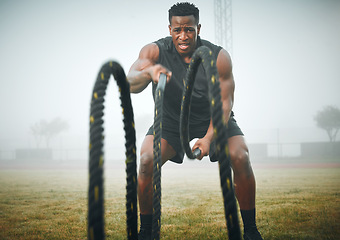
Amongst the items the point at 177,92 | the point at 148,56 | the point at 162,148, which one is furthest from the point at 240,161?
the point at 148,56

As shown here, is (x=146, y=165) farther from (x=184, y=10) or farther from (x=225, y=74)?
(x=184, y=10)

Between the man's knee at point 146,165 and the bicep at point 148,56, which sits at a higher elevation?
the bicep at point 148,56

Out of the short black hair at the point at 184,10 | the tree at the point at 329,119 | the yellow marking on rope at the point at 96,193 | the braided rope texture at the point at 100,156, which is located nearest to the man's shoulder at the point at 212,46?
the short black hair at the point at 184,10

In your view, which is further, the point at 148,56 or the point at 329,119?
the point at 329,119

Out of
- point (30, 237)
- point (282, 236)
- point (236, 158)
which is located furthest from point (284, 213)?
point (30, 237)

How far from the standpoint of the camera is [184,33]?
8.89 feet

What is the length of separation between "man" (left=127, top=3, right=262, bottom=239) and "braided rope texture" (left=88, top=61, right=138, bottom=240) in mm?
588

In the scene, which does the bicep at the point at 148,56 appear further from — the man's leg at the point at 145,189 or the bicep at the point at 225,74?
the man's leg at the point at 145,189

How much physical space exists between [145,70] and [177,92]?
0.66 meters

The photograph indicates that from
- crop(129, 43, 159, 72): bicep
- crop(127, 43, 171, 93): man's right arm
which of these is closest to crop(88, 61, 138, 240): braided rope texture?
crop(127, 43, 171, 93): man's right arm

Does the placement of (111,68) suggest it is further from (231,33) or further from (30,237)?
(231,33)

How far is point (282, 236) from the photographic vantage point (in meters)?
2.76

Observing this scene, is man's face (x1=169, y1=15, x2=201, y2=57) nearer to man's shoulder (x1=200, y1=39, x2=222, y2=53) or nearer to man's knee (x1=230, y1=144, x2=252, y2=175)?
man's shoulder (x1=200, y1=39, x2=222, y2=53)

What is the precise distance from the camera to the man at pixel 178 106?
243 cm
